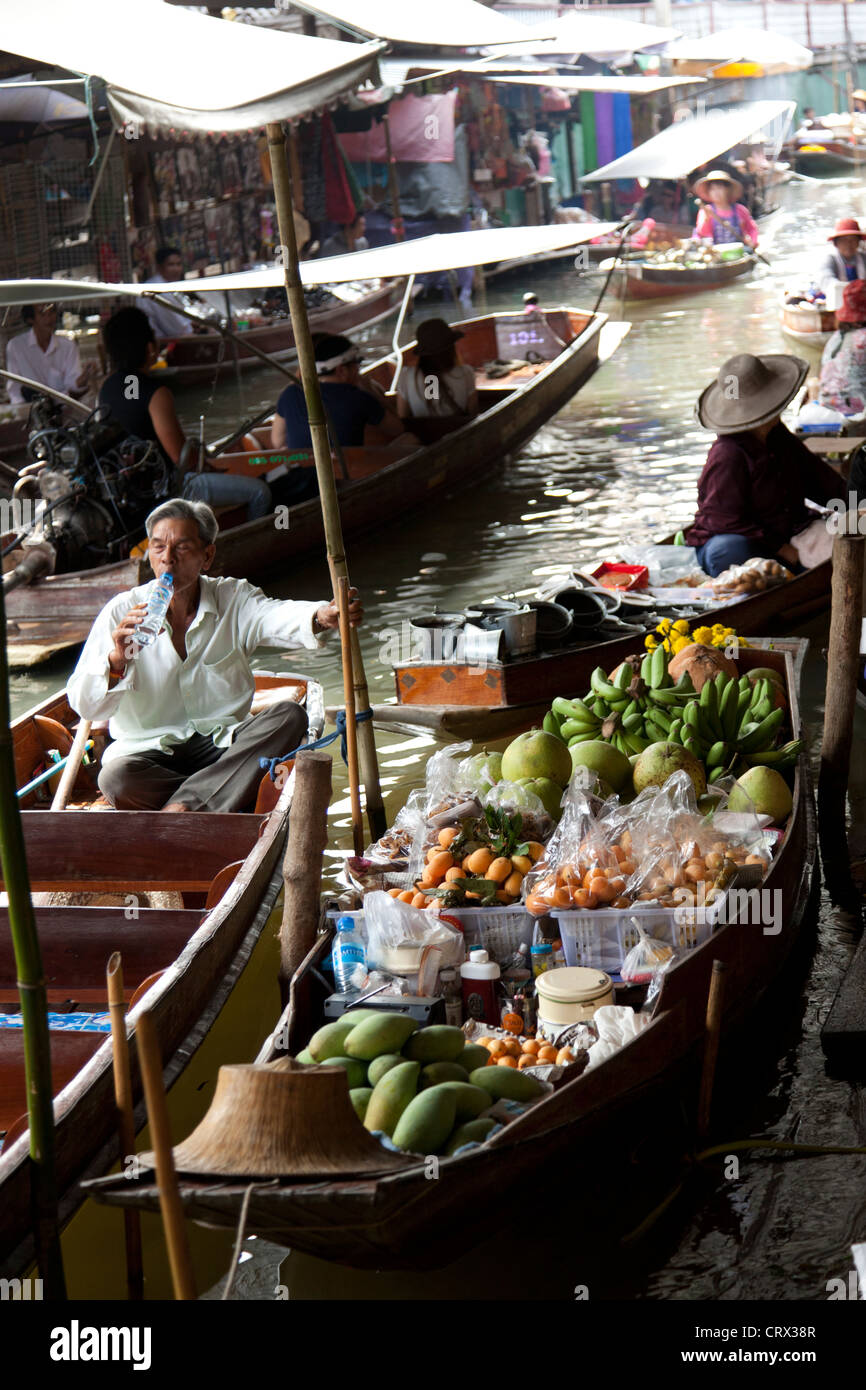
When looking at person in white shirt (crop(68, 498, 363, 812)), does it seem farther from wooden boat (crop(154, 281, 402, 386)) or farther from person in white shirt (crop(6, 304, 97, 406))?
wooden boat (crop(154, 281, 402, 386))

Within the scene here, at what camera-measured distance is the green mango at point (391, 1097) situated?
2896 millimetres

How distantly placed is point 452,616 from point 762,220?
67.6 ft

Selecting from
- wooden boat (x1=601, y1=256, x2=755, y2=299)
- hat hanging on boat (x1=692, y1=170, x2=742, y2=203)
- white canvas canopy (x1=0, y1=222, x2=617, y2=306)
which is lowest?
wooden boat (x1=601, y1=256, x2=755, y2=299)

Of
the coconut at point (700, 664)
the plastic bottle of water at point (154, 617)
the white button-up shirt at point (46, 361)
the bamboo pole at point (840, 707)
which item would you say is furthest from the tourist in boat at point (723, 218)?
the plastic bottle of water at point (154, 617)

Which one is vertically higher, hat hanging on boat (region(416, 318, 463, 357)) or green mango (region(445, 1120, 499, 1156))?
hat hanging on boat (region(416, 318, 463, 357))

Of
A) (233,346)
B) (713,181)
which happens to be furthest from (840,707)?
(713,181)

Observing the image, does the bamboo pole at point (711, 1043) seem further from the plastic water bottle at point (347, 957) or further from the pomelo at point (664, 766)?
the pomelo at point (664, 766)

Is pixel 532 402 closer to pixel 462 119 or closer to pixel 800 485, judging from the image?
pixel 800 485

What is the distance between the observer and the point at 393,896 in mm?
Answer: 3803

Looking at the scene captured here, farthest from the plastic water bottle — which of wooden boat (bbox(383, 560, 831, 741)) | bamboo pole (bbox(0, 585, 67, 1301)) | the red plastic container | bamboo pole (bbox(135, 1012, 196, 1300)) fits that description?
the red plastic container

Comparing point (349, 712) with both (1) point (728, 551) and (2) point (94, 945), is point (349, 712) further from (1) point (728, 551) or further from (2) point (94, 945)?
(1) point (728, 551)

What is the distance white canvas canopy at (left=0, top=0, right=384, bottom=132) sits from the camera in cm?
477

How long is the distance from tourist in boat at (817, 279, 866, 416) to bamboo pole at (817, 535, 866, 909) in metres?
4.78

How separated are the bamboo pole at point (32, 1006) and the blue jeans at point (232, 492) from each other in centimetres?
583
